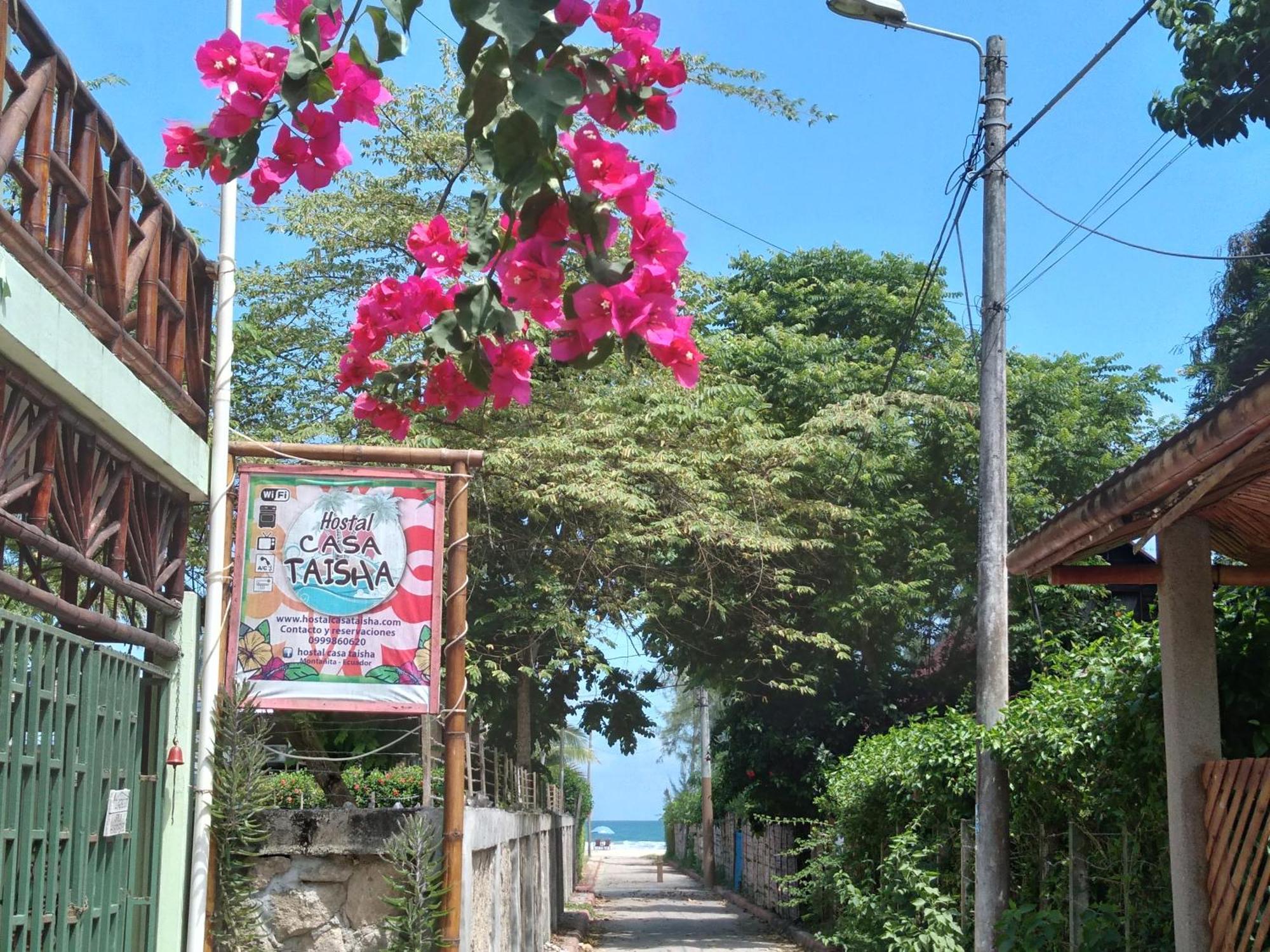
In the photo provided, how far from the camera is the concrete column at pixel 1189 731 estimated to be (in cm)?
621

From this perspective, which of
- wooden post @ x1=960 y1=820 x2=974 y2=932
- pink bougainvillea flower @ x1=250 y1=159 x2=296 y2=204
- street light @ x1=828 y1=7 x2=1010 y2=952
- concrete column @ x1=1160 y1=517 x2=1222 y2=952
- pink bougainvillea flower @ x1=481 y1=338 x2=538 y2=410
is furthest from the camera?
wooden post @ x1=960 y1=820 x2=974 y2=932

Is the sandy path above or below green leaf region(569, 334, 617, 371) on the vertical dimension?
below


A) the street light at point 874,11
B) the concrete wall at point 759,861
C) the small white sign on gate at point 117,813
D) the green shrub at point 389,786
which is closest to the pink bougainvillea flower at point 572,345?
the small white sign on gate at point 117,813

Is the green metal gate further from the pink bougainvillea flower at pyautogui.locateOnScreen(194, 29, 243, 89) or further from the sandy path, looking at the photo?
the sandy path

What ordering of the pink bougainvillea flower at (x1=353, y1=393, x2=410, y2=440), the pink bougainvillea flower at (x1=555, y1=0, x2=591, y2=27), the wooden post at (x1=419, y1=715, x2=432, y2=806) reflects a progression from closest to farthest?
1. the pink bougainvillea flower at (x1=555, y1=0, x2=591, y2=27)
2. the pink bougainvillea flower at (x1=353, y1=393, x2=410, y2=440)
3. the wooden post at (x1=419, y1=715, x2=432, y2=806)

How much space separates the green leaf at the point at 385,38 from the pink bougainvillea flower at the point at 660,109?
1.32 feet

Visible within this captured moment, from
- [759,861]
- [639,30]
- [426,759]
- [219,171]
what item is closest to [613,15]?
[639,30]

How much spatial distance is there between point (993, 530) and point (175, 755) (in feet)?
20.8

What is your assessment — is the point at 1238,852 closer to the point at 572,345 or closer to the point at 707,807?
the point at 572,345

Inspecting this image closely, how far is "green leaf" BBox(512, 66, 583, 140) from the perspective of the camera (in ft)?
6.08

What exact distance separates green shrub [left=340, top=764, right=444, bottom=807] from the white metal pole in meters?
4.76

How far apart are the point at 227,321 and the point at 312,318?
1257cm

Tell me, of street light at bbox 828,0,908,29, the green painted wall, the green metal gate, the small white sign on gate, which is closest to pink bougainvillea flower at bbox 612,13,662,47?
the green painted wall

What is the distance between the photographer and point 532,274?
82.4 inches
